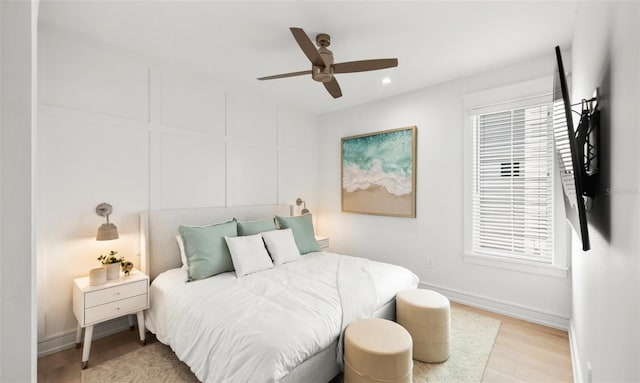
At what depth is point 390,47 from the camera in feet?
8.42

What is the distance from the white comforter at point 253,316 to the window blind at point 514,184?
119 centimetres

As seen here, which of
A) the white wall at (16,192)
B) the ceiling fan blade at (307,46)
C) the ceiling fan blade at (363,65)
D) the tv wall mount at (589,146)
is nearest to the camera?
the white wall at (16,192)

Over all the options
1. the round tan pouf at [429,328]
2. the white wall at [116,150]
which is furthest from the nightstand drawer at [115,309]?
the round tan pouf at [429,328]

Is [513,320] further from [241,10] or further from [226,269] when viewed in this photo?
[241,10]

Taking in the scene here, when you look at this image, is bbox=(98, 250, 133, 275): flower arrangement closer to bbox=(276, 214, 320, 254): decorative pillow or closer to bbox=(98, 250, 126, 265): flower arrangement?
bbox=(98, 250, 126, 265): flower arrangement

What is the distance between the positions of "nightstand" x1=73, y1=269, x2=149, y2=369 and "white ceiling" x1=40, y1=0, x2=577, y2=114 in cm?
212

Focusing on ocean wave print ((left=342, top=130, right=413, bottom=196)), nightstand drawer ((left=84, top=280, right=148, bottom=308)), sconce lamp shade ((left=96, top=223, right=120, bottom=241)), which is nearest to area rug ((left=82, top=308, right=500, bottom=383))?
nightstand drawer ((left=84, top=280, right=148, bottom=308))

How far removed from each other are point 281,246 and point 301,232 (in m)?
0.48

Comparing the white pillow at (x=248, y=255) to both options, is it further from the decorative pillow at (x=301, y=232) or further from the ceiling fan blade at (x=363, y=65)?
→ the ceiling fan blade at (x=363, y=65)

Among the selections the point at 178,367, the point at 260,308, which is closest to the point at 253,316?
the point at 260,308

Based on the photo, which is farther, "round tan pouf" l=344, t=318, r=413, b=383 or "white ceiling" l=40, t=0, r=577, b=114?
"white ceiling" l=40, t=0, r=577, b=114

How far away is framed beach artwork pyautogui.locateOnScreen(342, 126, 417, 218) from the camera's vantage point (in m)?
3.75

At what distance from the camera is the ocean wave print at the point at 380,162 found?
12.4 ft

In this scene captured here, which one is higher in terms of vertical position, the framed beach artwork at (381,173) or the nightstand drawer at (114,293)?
the framed beach artwork at (381,173)
